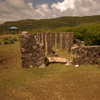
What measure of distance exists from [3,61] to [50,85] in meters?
4.68

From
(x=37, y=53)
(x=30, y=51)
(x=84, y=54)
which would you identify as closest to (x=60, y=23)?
(x=84, y=54)

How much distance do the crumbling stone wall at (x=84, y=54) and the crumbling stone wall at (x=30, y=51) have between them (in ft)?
7.75

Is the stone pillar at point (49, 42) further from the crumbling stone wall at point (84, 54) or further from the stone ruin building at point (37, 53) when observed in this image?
the crumbling stone wall at point (84, 54)

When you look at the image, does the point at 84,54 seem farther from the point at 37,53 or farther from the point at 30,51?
the point at 30,51

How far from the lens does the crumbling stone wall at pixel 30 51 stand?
5.81 m

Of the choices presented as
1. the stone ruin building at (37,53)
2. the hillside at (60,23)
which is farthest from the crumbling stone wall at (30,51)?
the hillside at (60,23)

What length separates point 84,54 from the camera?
6.45 metres

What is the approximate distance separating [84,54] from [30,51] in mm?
3934

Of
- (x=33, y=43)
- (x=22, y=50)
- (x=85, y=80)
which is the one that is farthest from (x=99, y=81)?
(x=22, y=50)

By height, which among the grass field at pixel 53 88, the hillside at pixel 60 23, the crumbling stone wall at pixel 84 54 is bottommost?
the grass field at pixel 53 88

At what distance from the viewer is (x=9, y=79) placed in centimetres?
425

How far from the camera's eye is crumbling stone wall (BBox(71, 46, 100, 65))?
638cm

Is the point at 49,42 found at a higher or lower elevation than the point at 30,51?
higher

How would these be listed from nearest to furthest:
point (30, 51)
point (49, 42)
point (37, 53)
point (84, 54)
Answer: point (30, 51) → point (37, 53) → point (84, 54) → point (49, 42)
